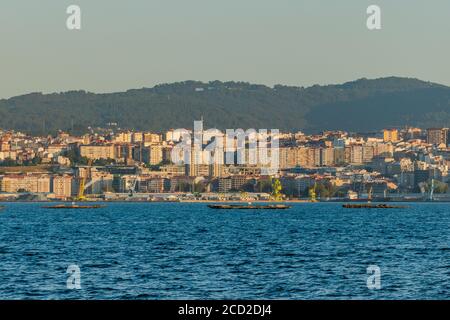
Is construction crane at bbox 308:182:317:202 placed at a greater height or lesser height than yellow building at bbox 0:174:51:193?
lesser

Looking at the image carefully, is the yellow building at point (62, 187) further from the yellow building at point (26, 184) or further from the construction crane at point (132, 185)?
the construction crane at point (132, 185)

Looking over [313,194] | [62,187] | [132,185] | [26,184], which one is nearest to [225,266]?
[313,194]

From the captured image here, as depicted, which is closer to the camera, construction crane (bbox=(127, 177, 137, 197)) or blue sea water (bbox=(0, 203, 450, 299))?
blue sea water (bbox=(0, 203, 450, 299))

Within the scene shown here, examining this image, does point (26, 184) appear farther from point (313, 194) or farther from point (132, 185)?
point (313, 194)

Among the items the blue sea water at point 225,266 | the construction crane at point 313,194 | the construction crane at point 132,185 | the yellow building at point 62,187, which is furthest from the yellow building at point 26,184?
the blue sea water at point 225,266

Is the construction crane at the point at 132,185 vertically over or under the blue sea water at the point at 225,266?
over

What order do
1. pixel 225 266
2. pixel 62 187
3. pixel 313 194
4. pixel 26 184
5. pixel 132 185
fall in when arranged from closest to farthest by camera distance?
pixel 225 266
pixel 313 194
pixel 62 187
pixel 26 184
pixel 132 185

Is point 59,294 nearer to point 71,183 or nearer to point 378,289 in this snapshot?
point 378,289

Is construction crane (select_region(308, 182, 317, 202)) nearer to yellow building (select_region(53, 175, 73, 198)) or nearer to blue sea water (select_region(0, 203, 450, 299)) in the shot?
yellow building (select_region(53, 175, 73, 198))

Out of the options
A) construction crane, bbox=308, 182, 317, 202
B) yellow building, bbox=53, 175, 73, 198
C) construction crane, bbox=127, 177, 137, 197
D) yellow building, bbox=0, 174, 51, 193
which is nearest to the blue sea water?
construction crane, bbox=308, 182, 317, 202
